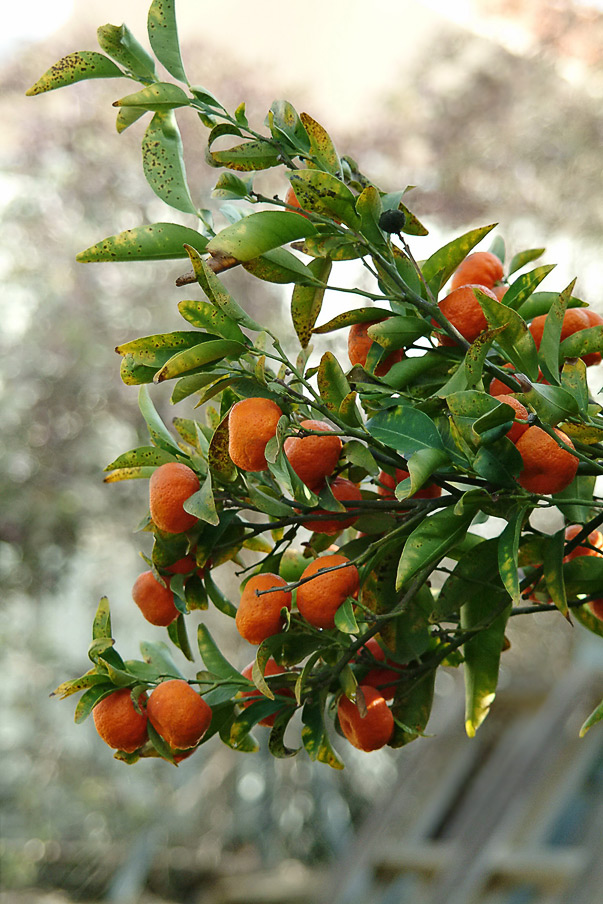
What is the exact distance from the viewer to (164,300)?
303 cm

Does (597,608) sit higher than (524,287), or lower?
lower

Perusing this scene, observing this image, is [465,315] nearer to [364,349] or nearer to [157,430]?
[364,349]

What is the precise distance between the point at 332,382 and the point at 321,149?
11 cm

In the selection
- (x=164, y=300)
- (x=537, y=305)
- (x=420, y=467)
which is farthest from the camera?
(x=164, y=300)

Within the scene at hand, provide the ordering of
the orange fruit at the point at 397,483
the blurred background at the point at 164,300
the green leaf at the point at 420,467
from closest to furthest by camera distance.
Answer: the green leaf at the point at 420,467 < the orange fruit at the point at 397,483 < the blurred background at the point at 164,300

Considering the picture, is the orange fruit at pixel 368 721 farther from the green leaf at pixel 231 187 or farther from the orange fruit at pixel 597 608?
the green leaf at pixel 231 187

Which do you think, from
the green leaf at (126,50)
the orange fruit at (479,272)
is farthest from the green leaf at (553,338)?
the green leaf at (126,50)

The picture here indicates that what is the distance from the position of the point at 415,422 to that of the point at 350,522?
75mm

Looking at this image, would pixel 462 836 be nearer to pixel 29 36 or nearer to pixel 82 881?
pixel 82 881

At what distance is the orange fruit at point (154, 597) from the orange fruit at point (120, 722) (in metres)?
0.04

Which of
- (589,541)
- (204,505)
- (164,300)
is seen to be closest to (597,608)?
(589,541)

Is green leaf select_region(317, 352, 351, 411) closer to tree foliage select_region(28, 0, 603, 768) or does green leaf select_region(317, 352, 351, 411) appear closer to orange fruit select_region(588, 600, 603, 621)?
tree foliage select_region(28, 0, 603, 768)

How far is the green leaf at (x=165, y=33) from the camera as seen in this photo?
38 cm

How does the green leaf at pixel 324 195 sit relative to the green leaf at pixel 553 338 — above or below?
above
